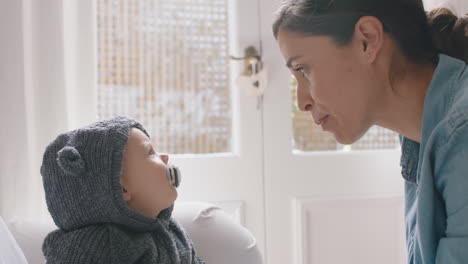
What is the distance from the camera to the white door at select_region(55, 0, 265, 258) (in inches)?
68.0

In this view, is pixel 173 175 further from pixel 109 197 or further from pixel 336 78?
pixel 336 78

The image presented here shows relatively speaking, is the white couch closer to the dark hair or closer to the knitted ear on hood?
the knitted ear on hood

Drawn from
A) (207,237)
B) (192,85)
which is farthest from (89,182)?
(192,85)

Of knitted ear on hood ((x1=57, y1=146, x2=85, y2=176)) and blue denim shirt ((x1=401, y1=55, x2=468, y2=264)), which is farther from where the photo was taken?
knitted ear on hood ((x1=57, y1=146, x2=85, y2=176))

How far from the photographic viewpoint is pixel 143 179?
1.08m

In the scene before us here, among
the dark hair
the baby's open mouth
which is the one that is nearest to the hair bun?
the dark hair

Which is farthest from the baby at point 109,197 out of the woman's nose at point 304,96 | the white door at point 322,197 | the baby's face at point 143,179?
Result: the white door at point 322,197

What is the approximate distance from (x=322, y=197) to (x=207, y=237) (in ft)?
2.41

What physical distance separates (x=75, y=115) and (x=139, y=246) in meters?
0.68

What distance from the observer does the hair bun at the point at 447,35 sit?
36.7 inches

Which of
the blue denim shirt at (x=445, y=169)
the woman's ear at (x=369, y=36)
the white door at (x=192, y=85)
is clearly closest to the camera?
the blue denim shirt at (x=445, y=169)

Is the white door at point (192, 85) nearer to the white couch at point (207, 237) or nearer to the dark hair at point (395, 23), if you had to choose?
the white couch at point (207, 237)

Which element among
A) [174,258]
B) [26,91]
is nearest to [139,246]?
[174,258]

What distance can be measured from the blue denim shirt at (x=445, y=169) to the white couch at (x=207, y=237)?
47cm
